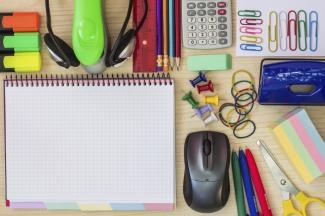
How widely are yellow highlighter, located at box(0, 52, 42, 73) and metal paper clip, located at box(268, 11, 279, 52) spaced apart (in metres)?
0.42

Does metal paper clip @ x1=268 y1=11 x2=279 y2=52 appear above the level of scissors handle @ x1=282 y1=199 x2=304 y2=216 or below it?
above

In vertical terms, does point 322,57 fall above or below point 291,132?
above

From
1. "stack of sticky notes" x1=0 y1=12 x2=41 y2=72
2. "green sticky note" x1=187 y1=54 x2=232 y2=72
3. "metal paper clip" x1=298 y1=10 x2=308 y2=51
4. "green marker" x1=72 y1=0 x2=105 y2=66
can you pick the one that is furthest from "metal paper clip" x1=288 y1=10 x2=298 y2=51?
"stack of sticky notes" x1=0 y1=12 x2=41 y2=72

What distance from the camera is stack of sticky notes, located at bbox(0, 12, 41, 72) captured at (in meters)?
0.88

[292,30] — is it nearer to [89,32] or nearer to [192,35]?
[192,35]

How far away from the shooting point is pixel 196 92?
884mm

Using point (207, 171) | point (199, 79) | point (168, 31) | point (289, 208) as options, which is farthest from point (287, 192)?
point (168, 31)

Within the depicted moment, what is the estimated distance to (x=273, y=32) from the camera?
87cm

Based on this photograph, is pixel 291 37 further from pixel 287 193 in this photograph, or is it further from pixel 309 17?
pixel 287 193

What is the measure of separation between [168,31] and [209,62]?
3.7 inches

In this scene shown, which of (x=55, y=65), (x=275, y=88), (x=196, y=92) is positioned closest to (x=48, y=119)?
(x=55, y=65)

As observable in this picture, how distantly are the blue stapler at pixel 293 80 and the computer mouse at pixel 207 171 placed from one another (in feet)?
0.40

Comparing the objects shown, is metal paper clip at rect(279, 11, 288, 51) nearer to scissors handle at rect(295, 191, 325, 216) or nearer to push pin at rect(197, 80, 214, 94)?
push pin at rect(197, 80, 214, 94)

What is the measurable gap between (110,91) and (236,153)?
26cm
